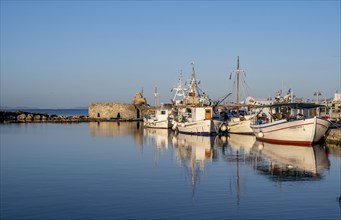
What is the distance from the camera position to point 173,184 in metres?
21.1

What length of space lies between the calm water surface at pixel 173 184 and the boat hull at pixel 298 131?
247 centimetres

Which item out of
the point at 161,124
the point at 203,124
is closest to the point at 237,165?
the point at 203,124

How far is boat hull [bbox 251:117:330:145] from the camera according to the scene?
37.5 metres

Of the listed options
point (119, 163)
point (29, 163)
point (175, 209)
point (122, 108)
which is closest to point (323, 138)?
point (119, 163)

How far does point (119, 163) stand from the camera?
1139 inches

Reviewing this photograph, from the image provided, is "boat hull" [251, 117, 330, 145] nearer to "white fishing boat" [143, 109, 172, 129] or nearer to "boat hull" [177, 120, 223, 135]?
"boat hull" [177, 120, 223, 135]

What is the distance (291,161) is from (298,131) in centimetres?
1038

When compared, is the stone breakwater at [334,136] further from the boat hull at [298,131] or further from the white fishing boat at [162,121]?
the white fishing boat at [162,121]

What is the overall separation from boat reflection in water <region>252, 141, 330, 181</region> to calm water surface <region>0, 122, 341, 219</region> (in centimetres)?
5

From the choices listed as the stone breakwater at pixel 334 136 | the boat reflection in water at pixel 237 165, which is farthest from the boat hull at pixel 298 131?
the boat reflection in water at pixel 237 165

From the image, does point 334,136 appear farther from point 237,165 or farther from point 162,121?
point 162,121

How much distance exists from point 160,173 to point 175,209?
8.51m

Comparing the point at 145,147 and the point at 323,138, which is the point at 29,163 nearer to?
the point at 145,147

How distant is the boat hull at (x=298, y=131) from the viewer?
37500 millimetres
